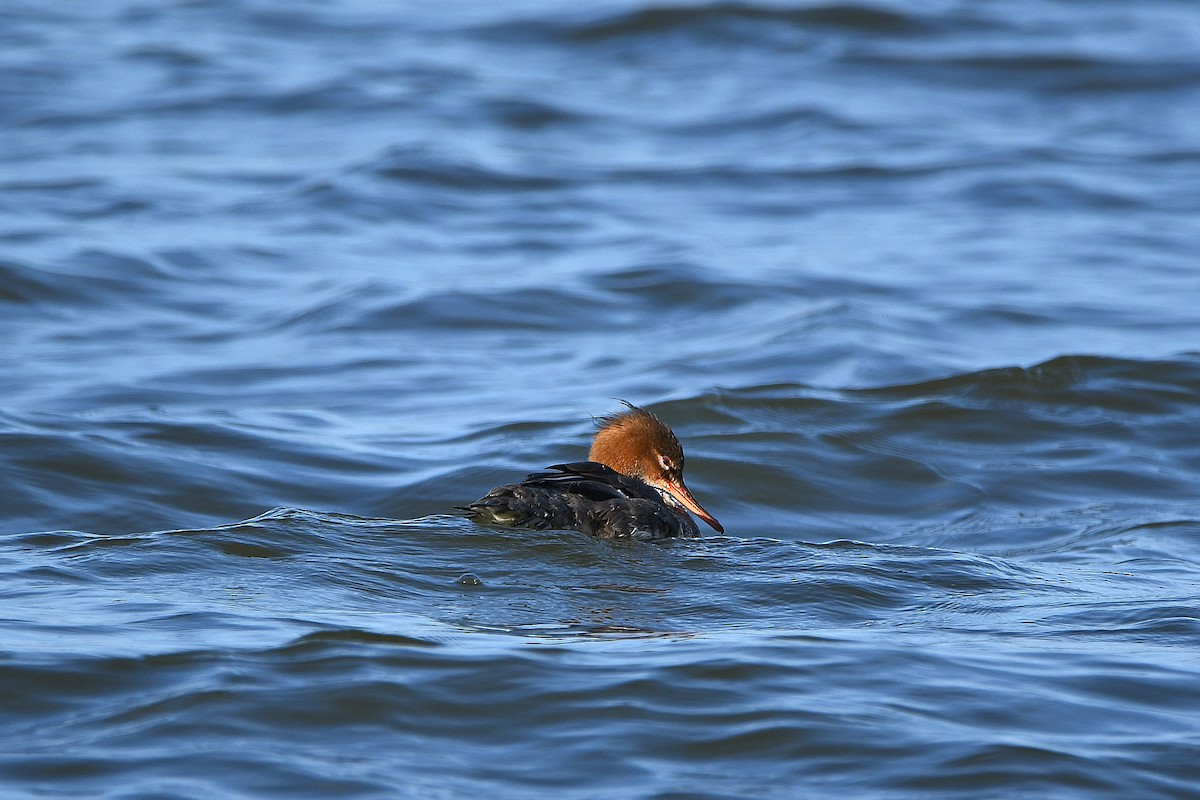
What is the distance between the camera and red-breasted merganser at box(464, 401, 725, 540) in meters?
6.85

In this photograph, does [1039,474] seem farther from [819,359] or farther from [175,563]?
[175,563]

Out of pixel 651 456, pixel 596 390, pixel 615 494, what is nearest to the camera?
pixel 615 494

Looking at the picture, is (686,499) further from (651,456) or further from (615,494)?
(615,494)

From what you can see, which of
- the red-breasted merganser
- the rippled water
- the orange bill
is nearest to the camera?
the rippled water

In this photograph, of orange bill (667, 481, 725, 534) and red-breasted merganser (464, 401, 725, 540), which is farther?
orange bill (667, 481, 725, 534)

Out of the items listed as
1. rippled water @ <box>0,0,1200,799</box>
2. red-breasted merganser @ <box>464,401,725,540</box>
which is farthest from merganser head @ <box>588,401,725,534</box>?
rippled water @ <box>0,0,1200,799</box>

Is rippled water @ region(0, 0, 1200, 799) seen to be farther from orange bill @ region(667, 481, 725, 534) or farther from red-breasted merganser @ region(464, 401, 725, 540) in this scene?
orange bill @ region(667, 481, 725, 534)

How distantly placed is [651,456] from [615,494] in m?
0.71

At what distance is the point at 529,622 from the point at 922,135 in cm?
1201

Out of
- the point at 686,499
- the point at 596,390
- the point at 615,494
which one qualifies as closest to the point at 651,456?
the point at 686,499

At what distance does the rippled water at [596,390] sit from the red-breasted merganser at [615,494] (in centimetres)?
12

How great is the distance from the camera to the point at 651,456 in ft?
25.6

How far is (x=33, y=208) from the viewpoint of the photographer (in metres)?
13.6

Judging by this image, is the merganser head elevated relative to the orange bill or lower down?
elevated
